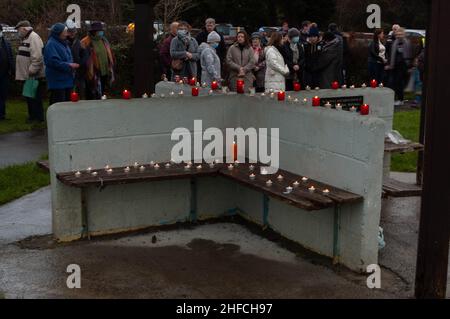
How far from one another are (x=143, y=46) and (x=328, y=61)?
529cm

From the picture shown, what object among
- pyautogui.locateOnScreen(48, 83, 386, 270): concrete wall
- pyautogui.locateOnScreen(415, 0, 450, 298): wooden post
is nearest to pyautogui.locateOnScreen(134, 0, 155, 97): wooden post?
pyautogui.locateOnScreen(48, 83, 386, 270): concrete wall

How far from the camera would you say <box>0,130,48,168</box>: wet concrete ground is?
455 inches

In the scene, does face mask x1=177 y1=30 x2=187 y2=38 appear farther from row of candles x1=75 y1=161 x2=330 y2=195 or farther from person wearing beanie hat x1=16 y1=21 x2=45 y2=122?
row of candles x1=75 y1=161 x2=330 y2=195

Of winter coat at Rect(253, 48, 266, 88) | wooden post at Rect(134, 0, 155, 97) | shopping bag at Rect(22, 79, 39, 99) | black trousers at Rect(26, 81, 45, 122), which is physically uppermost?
wooden post at Rect(134, 0, 155, 97)

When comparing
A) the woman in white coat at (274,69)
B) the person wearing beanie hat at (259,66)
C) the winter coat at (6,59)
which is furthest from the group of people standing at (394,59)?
the winter coat at (6,59)

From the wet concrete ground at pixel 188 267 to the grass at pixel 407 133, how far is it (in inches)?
114

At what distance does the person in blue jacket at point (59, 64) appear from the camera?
1238 cm

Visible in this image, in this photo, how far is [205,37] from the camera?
15.4m

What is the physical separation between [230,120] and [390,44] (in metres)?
10.2

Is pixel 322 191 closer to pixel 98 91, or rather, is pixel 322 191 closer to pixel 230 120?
pixel 230 120

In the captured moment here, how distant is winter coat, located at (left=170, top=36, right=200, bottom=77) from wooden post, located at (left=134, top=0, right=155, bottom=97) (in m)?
5.66

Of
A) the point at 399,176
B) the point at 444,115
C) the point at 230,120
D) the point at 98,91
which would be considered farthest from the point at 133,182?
the point at 98,91

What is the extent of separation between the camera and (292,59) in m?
14.3
